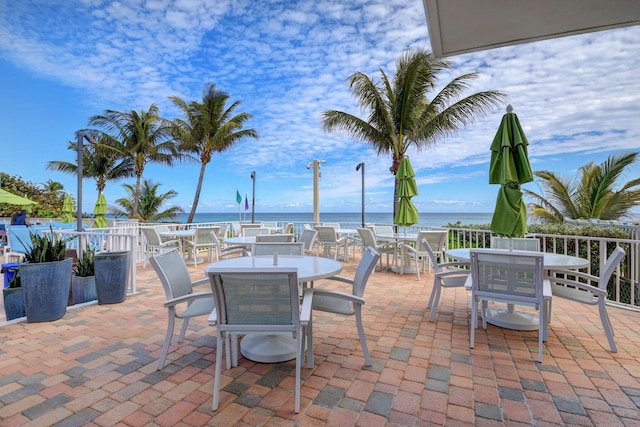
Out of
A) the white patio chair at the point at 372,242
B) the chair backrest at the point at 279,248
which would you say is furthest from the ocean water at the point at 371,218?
the chair backrest at the point at 279,248

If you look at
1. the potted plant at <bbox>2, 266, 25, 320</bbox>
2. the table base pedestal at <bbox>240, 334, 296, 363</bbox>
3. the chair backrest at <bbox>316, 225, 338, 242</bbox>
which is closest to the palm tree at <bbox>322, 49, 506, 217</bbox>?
the chair backrest at <bbox>316, 225, 338, 242</bbox>

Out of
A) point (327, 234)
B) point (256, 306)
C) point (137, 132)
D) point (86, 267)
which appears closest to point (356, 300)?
point (256, 306)

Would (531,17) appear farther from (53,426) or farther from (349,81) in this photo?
(349,81)

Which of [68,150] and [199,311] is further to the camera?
[68,150]

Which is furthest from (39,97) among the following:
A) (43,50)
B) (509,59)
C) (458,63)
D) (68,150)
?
(509,59)

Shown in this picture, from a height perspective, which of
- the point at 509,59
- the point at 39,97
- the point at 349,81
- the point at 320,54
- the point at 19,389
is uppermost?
the point at 39,97

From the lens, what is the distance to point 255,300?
5.64ft

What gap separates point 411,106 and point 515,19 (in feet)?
22.9

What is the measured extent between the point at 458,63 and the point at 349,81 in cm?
307

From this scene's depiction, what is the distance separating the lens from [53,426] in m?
1.56

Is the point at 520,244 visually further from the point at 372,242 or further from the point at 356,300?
the point at 356,300

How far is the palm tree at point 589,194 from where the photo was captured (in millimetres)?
8023

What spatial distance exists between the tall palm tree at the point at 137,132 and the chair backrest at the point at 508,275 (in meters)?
14.2

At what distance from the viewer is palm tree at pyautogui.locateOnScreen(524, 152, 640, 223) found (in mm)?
8023
